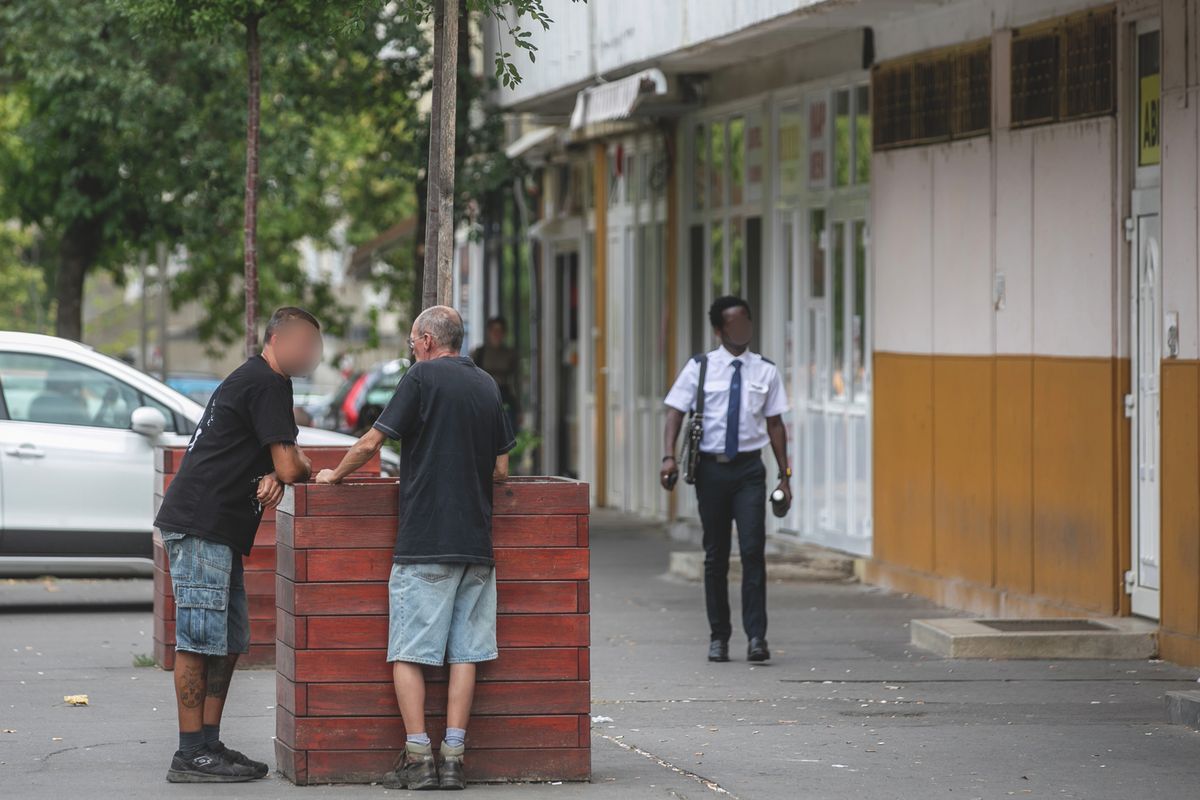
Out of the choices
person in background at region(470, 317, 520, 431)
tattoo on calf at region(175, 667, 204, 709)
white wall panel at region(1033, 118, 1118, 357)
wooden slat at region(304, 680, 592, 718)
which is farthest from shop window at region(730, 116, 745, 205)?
tattoo on calf at region(175, 667, 204, 709)

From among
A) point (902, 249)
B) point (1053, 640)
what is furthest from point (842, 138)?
point (1053, 640)

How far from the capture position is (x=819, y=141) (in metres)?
16.8

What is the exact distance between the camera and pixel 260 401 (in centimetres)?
789

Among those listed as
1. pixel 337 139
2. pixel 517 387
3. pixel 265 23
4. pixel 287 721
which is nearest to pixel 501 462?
pixel 287 721

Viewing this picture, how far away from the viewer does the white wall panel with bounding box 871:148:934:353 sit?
14.6 m

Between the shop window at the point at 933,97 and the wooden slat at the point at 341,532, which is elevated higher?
the shop window at the point at 933,97

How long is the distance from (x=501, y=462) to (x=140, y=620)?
6.60 meters

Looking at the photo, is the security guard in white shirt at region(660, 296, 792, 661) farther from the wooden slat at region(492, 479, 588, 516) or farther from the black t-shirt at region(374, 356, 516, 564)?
the black t-shirt at region(374, 356, 516, 564)

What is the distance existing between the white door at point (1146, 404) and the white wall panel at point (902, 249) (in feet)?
8.67

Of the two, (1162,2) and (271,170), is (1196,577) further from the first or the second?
(271,170)

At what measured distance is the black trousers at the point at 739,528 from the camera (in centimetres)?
1137

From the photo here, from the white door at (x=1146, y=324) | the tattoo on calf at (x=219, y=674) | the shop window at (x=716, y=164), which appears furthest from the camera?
the shop window at (x=716, y=164)

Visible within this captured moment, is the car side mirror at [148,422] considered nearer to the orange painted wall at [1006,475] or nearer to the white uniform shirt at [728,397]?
the white uniform shirt at [728,397]

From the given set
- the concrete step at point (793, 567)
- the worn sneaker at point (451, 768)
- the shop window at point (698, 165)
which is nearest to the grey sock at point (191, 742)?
the worn sneaker at point (451, 768)
